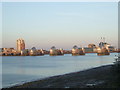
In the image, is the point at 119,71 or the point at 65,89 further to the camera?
the point at 119,71

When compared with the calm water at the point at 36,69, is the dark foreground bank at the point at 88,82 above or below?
above

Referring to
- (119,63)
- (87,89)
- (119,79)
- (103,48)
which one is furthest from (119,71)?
(103,48)

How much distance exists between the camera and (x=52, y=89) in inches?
645

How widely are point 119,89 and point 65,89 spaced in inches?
171

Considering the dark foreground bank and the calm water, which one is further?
the calm water

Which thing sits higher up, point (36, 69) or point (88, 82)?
point (88, 82)

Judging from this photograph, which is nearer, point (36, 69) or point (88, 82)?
point (88, 82)

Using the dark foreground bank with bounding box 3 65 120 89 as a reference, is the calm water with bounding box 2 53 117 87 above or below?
below

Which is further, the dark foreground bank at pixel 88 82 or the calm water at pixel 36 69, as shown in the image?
the calm water at pixel 36 69

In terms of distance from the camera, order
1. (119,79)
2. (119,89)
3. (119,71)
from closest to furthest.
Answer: (119,89), (119,79), (119,71)

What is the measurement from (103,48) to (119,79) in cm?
18596

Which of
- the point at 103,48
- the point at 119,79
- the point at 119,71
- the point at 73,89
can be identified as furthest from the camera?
the point at 103,48

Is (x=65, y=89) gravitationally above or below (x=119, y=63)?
below

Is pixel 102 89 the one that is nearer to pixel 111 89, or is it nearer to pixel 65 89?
pixel 111 89
